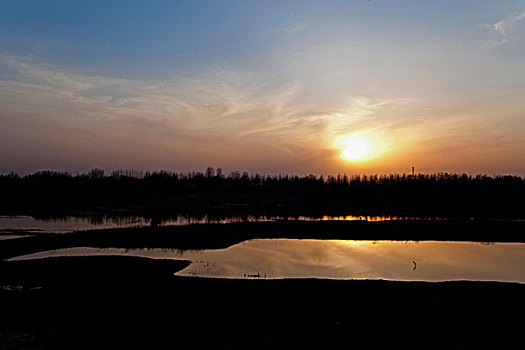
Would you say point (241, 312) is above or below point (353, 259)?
above

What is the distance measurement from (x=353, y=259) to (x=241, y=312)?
18.3m

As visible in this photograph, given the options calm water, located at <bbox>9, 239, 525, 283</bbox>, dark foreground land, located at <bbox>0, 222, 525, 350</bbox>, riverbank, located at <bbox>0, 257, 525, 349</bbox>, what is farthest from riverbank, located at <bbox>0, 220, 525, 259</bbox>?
riverbank, located at <bbox>0, 257, 525, 349</bbox>

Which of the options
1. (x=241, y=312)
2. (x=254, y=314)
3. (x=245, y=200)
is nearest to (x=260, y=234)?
(x=241, y=312)

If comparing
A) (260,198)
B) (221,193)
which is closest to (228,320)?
(260,198)

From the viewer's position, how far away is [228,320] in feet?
50.6

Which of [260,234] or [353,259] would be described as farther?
[260,234]

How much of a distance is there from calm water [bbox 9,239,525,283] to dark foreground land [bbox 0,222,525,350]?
13.6 ft

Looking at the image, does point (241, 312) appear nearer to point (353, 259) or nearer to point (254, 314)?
point (254, 314)

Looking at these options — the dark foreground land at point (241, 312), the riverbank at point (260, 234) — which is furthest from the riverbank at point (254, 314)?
the riverbank at point (260, 234)

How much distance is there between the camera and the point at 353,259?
32.6 metres

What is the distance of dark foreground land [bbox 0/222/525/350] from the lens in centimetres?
1313

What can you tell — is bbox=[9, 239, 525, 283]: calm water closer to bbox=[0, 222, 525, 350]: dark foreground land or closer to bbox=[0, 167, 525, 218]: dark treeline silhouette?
bbox=[0, 222, 525, 350]: dark foreground land

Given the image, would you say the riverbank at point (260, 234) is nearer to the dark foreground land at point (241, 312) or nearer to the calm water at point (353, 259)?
the calm water at point (353, 259)

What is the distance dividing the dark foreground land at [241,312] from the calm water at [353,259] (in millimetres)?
4130
